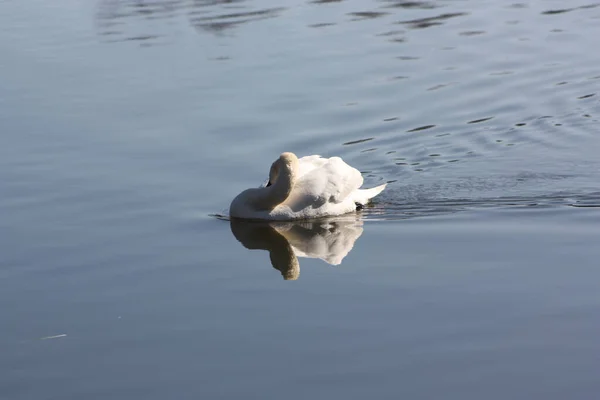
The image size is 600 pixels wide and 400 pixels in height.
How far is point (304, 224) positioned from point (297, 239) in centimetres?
64

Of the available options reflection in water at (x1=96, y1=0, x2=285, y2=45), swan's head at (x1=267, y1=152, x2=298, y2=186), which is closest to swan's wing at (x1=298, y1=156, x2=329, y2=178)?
swan's head at (x1=267, y1=152, x2=298, y2=186)

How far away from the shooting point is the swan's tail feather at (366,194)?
1400 cm

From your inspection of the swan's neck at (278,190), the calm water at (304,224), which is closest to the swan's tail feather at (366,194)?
the calm water at (304,224)

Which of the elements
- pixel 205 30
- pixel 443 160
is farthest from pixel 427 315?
pixel 205 30

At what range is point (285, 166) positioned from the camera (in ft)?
44.5

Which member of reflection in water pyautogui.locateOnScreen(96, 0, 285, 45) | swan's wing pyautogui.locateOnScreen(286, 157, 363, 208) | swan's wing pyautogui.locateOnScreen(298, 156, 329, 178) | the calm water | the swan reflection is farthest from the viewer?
reflection in water pyautogui.locateOnScreen(96, 0, 285, 45)

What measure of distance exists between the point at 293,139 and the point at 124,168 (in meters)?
2.56

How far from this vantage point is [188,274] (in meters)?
11.6

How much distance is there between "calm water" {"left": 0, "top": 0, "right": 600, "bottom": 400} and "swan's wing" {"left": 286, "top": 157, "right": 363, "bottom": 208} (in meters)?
0.32

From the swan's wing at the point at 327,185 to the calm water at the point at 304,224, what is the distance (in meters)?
0.32

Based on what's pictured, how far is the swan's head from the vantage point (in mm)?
13555

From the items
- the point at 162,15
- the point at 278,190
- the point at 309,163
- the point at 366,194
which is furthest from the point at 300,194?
the point at 162,15

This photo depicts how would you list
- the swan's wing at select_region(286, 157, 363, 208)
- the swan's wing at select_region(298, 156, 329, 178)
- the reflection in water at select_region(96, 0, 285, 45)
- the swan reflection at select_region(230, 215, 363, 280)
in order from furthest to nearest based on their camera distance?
1. the reflection in water at select_region(96, 0, 285, 45)
2. the swan's wing at select_region(298, 156, 329, 178)
3. the swan's wing at select_region(286, 157, 363, 208)
4. the swan reflection at select_region(230, 215, 363, 280)

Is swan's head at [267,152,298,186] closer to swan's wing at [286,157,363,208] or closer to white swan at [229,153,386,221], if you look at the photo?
white swan at [229,153,386,221]
